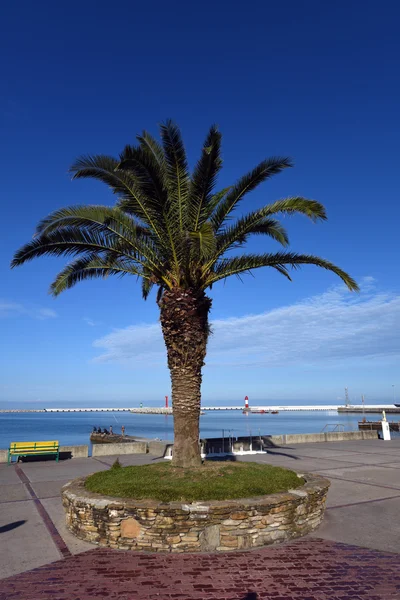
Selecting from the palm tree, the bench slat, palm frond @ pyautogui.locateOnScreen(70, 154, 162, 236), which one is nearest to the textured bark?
the palm tree

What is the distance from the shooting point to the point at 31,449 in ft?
57.1

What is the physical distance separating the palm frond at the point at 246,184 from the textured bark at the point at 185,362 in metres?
2.41

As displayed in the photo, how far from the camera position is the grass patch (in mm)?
7719

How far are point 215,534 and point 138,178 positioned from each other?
24.3ft

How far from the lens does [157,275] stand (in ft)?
36.1

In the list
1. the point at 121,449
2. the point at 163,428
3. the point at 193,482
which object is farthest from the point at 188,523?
the point at 163,428

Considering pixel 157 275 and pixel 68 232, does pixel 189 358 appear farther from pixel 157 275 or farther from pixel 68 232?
pixel 68 232

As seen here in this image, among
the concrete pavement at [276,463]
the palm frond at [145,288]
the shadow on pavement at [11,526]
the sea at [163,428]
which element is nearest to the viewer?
the concrete pavement at [276,463]

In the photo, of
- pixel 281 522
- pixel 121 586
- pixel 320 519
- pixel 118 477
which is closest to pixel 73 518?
pixel 118 477

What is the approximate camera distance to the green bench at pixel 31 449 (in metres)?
17.2

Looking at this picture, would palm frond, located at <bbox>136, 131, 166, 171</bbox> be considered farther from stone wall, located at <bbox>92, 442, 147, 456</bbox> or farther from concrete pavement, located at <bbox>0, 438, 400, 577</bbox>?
stone wall, located at <bbox>92, 442, 147, 456</bbox>

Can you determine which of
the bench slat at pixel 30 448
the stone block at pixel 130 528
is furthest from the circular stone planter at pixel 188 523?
the bench slat at pixel 30 448

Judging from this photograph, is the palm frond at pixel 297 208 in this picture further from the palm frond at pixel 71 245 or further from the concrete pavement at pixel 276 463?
the concrete pavement at pixel 276 463

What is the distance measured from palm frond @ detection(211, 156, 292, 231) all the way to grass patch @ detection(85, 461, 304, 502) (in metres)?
6.10
